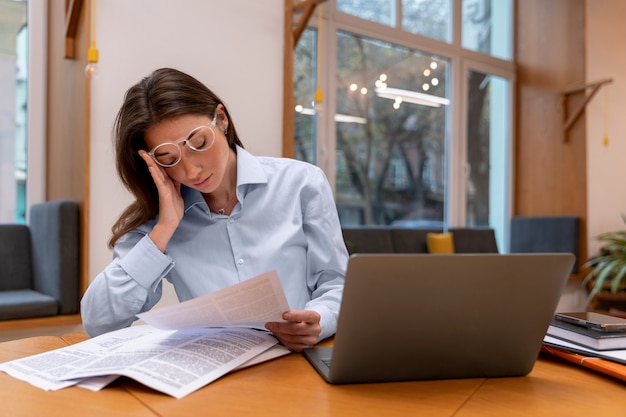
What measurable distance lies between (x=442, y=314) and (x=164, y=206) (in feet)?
2.33

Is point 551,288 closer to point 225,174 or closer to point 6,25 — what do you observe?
point 225,174

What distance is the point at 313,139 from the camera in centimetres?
406

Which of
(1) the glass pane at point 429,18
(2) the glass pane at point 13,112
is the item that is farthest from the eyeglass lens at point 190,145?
(1) the glass pane at point 429,18

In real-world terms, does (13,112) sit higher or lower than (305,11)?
lower

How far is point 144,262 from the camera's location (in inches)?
46.3

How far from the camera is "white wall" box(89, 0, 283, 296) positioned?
2490 mm

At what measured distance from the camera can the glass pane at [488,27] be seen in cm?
515

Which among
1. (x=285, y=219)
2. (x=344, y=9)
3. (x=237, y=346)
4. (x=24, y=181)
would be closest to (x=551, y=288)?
(x=237, y=346)

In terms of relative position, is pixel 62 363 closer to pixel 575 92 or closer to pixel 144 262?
pixel 144 262

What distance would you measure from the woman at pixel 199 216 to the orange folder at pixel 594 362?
1.31 ft

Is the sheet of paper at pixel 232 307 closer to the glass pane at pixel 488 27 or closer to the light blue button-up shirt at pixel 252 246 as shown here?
the light blue button-up shirt at pixel 252 246

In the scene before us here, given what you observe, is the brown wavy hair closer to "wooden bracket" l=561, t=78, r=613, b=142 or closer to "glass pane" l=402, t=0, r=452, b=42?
"glass pane" l=402, t=0, r=452, b=42

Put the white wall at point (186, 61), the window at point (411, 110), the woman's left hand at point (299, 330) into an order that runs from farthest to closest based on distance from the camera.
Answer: the window at point (411, 110)
the white wall at point (186, 61)
the woman's left hand at point (299, 330)

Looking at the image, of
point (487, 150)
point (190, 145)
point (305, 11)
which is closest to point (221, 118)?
point (190, 145)
